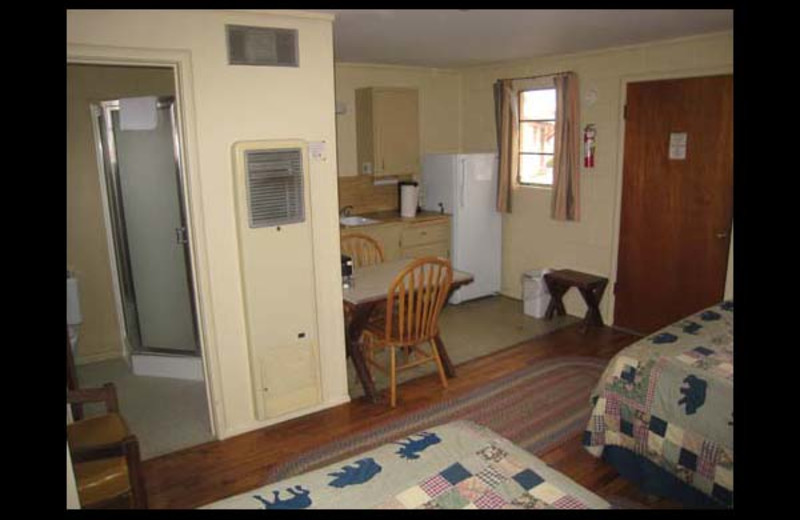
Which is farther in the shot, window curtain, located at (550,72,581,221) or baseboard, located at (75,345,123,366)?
window curtain, located at (550,72,581,221)

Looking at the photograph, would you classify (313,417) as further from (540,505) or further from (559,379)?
(540,505)

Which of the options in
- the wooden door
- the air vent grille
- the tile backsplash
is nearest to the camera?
the air vent grille

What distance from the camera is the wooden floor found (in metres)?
2.54

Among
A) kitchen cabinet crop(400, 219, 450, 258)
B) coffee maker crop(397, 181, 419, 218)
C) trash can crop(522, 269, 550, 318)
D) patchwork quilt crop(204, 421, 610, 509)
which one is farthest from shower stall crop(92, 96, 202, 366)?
trash can crop(522, 269, 550, 318)

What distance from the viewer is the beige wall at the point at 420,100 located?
16.6 feet

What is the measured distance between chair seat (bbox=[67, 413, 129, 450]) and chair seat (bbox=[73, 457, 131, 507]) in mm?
120

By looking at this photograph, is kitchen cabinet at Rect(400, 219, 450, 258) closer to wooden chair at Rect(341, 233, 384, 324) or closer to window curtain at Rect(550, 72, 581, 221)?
wooden chair at Rect(341, 233, 384, 324)

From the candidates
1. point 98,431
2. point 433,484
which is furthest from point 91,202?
point 433,484

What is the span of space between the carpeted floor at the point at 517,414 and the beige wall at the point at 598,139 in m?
1.24

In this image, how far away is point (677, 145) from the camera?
3.95m

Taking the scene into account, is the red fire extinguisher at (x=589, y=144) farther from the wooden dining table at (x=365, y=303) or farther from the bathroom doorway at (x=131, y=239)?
the bathroom doorway at (x=131, y=239)
